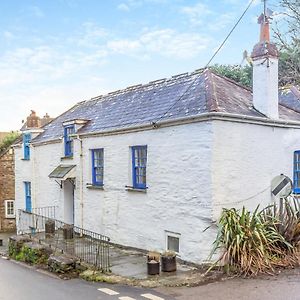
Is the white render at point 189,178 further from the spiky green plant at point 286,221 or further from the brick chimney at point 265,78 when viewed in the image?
the brick chimney at point 265,78

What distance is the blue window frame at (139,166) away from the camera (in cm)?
1478

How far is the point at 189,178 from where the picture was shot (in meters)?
12.6

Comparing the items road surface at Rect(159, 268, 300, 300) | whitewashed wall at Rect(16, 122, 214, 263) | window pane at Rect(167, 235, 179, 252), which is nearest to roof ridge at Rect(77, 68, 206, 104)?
whitewashed wall at Rect(16, 122, 214, 263)

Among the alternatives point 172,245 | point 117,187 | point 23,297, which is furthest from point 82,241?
point 23,297

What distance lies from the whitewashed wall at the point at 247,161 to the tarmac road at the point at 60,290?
338 cm

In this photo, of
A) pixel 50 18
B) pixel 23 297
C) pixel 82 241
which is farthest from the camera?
pixel 82 241

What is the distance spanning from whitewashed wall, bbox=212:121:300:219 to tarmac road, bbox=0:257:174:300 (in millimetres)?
3381

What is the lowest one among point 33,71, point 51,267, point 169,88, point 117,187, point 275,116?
point 51,267

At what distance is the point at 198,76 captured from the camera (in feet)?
49.8

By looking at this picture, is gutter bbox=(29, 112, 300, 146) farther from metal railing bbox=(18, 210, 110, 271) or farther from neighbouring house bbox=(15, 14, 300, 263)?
metal railing bbox=(18, 210, 110, 271)

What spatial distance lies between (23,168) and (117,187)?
33.8 ft

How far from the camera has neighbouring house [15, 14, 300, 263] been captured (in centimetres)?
1221

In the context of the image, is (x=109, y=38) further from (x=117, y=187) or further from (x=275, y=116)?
(x=275, y=116)

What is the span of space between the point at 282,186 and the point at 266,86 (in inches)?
129
